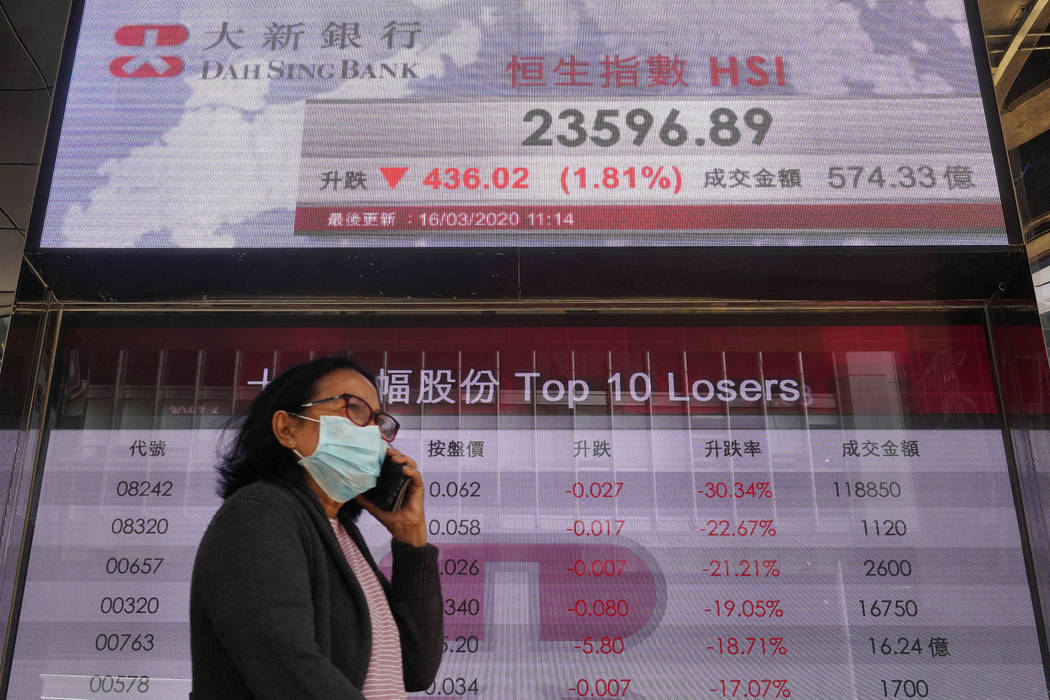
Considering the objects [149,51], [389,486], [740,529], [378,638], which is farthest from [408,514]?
[149,51]

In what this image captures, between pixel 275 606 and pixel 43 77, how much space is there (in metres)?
2.43

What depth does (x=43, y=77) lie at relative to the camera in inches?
105

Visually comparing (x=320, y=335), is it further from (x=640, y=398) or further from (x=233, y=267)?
(x=640, y=398)

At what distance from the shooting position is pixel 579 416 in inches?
94.0

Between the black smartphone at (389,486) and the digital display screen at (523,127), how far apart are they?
0.91 m

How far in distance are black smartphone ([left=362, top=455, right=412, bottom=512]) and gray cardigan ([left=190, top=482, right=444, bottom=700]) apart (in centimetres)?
26

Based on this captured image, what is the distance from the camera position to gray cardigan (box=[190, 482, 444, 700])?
3.68 ft

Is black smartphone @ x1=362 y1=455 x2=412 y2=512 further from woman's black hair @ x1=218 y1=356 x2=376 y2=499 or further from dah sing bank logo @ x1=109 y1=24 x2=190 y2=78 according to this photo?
dah sing bank logo @ x1=109 y1=24 x2=190 y2=78

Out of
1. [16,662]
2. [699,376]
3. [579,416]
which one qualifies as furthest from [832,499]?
[16,662]

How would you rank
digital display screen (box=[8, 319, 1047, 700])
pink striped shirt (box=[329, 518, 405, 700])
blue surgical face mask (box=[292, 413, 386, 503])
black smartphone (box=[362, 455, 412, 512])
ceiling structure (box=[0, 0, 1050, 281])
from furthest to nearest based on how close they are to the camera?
ceiling structure (box=[0, 0, 1050, 281]) < digital display screen (box=[8, 319, 1047, 700]) < black smartphone (box=[362, 455, 412, 512]) < blue surgical face mask (box=[292, 413, 386, 503]) < pink striped shirt (box=[329, 518, 405, 700])

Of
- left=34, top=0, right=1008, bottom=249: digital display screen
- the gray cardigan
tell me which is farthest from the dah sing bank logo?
the gray cardigan

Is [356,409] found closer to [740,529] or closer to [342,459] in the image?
[342,459]

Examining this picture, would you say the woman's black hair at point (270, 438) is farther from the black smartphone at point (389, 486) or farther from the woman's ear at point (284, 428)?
the black smartphone at point (389, 486)

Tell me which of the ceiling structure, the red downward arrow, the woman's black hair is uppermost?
the ceiling structure
